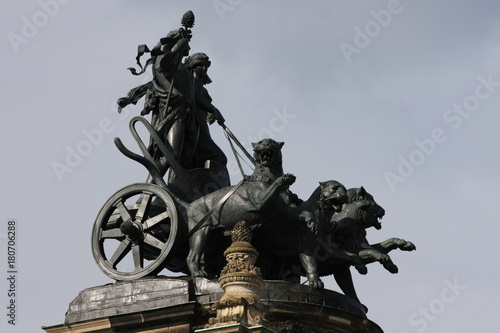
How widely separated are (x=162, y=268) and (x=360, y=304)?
4.57 meters

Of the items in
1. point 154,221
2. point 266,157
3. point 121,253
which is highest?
point 266,157

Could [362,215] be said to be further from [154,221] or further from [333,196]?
[154,221]

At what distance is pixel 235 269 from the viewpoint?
3331cm

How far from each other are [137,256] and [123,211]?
1.24m

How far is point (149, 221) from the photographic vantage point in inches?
1533

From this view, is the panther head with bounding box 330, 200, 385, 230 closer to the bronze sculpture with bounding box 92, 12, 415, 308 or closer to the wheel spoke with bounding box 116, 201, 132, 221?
the bronze sculpture with bounding box 92, 12, 415, 308

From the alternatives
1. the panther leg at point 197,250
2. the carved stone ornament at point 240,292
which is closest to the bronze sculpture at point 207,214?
the panther leg at point 197,250

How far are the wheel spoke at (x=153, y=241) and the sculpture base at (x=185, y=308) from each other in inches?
40.2

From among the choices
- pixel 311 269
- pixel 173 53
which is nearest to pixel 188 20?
pixel 173 53

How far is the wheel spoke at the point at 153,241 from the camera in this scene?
38.4 m

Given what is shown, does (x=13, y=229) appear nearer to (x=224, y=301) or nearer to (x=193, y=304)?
(x=193, y=304)

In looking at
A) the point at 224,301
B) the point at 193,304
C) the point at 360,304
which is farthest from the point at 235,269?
the point at 360,304

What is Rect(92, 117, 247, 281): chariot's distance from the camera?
1508 inches

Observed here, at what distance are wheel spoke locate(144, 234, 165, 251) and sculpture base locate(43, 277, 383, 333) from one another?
1021mm
